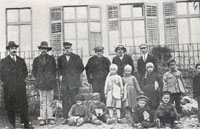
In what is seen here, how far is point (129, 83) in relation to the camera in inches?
264

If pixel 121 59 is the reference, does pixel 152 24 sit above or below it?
above

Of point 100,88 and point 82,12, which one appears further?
point 82,12

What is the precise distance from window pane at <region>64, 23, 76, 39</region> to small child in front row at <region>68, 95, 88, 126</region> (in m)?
1.44

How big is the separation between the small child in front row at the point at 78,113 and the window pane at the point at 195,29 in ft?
8.72

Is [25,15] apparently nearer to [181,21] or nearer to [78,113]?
[78,113]

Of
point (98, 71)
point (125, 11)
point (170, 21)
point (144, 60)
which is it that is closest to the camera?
point (98, 71)

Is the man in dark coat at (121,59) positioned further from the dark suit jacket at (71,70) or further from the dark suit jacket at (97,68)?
the dark suit jacket at (71,70)

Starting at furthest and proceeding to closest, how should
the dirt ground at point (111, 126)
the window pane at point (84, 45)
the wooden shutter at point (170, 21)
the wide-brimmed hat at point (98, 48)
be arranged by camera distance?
the wooden shutter at point (170, 21), the window pane at point (84, 45), the wide-brimmed hat at point (98, 48), the dirt ground at point (111, 126)

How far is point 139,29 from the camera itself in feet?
24.3

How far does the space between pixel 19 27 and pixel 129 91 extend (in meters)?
2.64

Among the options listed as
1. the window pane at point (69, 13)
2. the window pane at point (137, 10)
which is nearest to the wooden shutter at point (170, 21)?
the window pane at point (137, 10)

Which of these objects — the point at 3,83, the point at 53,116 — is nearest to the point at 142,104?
the point at 53,116

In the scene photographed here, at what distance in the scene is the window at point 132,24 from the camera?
7324 millimetres

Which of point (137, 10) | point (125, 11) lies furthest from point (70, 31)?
point (137, 10)
